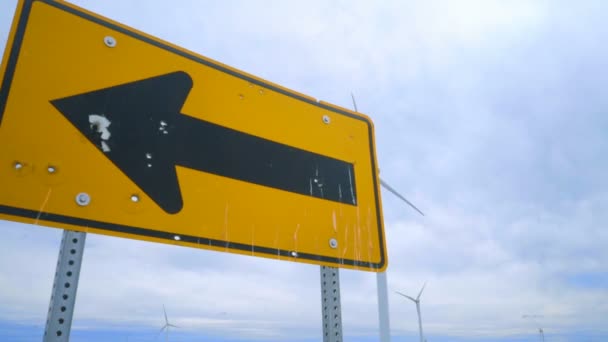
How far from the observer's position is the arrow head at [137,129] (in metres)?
1.73

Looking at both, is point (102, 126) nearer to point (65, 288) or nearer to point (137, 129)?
point (137, 129)

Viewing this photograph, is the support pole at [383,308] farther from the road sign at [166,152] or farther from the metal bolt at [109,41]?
the metal bolt at [109,41]

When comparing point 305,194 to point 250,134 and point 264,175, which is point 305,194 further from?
point 250,134

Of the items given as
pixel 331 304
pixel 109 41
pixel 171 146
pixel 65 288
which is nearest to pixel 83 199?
pixel 65 288

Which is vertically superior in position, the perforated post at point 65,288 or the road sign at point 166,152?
the road sign at point 166,152

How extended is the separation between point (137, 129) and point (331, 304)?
1462 mm

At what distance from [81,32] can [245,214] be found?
4.19ft

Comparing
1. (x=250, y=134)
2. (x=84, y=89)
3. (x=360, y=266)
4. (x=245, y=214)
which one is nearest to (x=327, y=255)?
(x=360, y=266)

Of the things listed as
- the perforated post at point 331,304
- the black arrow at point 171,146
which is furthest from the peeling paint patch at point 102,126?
the perforated post at point 331,304

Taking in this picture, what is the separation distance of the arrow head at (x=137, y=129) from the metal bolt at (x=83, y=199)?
0.19 metres

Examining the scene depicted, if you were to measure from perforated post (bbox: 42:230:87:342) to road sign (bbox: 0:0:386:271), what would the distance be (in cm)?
7

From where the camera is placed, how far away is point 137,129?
1.87 m

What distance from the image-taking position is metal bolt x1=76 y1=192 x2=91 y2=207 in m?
1.60

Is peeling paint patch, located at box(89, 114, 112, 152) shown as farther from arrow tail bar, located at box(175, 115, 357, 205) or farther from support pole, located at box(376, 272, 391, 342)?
support pole, located at box(376, 272, 391, 342)
